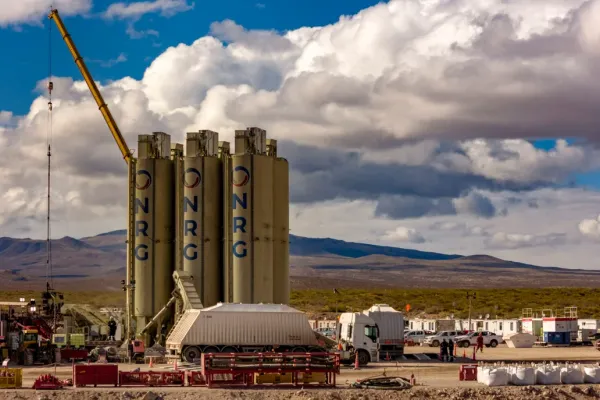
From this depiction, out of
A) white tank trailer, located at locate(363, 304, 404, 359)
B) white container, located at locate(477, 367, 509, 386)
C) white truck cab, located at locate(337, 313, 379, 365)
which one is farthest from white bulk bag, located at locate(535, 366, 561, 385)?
white tank trailer, located at locate(363, 304, 404, 359)

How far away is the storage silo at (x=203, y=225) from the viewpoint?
61.8 m

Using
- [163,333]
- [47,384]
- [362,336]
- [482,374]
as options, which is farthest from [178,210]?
[482,374]

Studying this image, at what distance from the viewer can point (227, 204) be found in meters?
61.6

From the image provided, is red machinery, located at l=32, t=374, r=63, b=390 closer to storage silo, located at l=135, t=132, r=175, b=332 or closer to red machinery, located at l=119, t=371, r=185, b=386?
red machinery, located at l=119, t=371, r=185, b=386

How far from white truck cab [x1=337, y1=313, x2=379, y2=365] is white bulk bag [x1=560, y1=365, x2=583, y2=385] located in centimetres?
1388

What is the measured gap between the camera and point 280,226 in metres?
63.0

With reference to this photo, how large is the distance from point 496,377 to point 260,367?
9.24 meters

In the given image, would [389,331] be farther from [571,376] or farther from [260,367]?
[260,367]

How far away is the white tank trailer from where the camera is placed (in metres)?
57.2

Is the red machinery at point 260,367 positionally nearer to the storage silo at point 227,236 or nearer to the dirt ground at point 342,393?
the dirt ground at point 342,393

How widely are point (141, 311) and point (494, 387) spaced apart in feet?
93.4

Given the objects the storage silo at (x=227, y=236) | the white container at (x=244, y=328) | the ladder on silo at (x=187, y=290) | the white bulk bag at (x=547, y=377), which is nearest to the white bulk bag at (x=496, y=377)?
the white bulk bag at (x=547, y=377)

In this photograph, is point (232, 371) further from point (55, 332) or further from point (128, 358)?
point (55, 332)

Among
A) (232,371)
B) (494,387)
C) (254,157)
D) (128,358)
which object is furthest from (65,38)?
(494,387)
